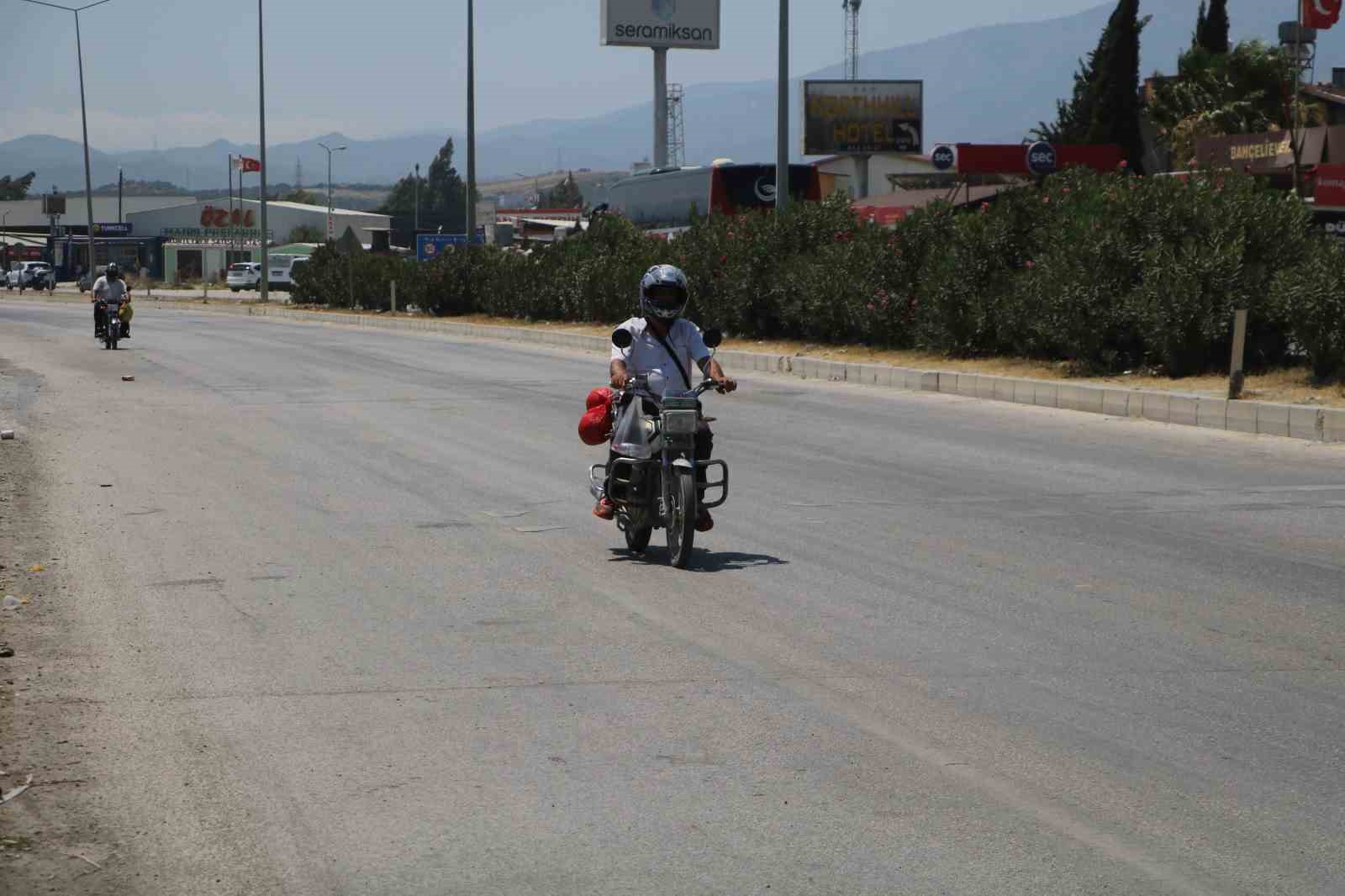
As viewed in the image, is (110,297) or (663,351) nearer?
(663,351)

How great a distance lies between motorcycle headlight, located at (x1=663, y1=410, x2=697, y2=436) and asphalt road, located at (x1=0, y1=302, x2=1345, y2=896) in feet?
2.61

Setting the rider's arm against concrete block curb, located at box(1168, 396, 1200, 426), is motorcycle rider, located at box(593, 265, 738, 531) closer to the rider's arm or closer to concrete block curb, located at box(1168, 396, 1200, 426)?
the rider's arm

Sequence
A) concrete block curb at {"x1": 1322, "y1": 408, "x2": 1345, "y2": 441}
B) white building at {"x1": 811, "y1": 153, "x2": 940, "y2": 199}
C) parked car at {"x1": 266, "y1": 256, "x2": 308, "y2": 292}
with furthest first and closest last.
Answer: parked car at {"x1": 266, "y1": 256, "x2": 308, "y2": 292}, white building at {"x1": 811, "y1": 153, "x2": 940, "y2": 199}, concrete block curb at {"x1": 1322, "y1": 408, "x2": 1345, "y2": 441}

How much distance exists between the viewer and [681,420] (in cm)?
893

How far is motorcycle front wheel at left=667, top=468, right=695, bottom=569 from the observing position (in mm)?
8922

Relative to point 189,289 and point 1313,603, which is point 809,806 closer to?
point 1313,603

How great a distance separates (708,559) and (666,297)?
1497 mm

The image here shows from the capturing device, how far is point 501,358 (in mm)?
29047

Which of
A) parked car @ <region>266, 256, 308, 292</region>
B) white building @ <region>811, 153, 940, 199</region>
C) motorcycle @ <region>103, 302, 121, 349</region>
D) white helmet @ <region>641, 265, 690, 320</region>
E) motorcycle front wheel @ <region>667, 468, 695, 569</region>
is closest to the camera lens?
motorcycle front wheel @ <region>667, 468, 695, 569</region>

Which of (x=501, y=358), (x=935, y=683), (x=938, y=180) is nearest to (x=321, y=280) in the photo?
(x=938, y=180)

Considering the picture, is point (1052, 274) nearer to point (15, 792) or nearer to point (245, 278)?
point (15, 792)

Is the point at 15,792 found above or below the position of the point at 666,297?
below

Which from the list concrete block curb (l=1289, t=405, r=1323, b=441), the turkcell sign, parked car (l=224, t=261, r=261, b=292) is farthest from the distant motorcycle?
parked car (l=224, t=261, r=261, b=292)

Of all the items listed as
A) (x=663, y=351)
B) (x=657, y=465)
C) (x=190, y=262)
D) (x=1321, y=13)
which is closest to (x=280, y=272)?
(x=190, y=262)
